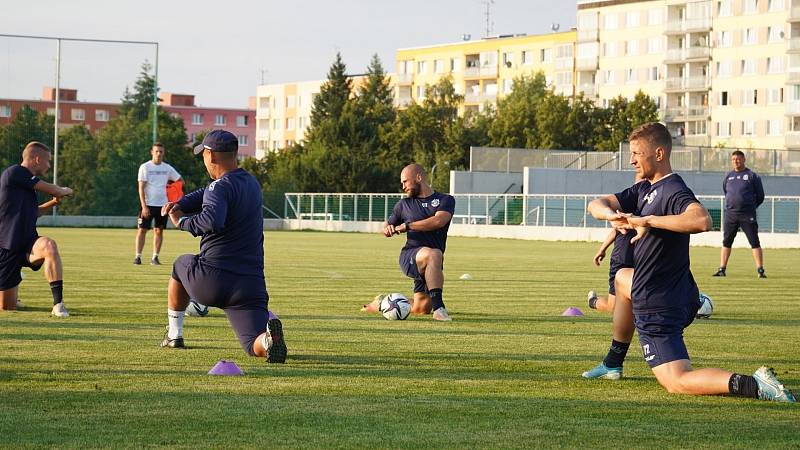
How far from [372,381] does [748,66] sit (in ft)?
350

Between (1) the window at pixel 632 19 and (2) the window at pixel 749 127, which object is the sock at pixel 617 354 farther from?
(1) the window at pixel 632 19

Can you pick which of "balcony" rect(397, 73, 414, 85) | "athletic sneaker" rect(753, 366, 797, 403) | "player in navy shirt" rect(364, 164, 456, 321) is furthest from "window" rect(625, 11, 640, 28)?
"athletic sneaker" rect(753, 366, 797, 403)

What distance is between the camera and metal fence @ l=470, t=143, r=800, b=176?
6462cm

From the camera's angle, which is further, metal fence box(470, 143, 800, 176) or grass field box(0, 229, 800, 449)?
metal fence box(470, 143, 800, 176)

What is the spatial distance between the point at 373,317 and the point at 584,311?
9.30ft

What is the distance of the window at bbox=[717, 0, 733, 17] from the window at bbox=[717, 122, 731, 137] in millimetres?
9421

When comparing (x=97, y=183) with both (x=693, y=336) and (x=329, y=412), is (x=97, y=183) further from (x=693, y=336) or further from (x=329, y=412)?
(x=329, y=412)

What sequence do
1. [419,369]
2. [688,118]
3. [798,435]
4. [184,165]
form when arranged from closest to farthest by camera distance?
[798,435], [419,369], [184,165], [688,118]

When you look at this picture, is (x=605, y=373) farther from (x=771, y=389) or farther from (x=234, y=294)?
(x=234, y=294)

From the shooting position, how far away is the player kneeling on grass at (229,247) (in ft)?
32.5

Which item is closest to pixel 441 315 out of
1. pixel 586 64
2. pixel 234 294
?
pixel 234 294

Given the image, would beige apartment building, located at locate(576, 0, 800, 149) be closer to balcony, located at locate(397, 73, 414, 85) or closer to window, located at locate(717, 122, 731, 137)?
window, located at locate(717, 122, 731, 137)

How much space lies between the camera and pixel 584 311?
1544 centimetres

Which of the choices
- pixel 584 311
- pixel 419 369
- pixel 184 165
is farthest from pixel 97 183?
pixel 419 369
